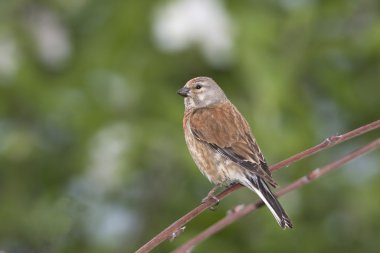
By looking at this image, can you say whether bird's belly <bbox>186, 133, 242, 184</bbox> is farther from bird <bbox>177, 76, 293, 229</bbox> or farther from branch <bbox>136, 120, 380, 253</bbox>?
branch <bbox>136, 120, 380, 253</bbox>

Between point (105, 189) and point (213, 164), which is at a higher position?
point (105, 189)

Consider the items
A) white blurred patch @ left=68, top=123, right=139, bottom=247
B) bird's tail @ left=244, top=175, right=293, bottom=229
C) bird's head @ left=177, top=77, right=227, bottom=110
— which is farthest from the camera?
white blurred patch @ left=68, top=123, right=139, bottom=247

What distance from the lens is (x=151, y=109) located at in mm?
4469

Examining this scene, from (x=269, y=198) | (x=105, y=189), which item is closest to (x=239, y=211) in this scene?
(x=269, y=198)

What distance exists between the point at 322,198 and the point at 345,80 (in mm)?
657

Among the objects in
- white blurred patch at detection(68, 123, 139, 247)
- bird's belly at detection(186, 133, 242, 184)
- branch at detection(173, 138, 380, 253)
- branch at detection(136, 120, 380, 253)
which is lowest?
branch at detection(173, 138, 380, 253)

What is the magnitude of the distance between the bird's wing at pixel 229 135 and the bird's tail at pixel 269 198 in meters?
0.04

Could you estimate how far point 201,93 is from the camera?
3484 millimetres

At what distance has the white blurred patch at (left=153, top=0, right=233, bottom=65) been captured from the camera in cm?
427

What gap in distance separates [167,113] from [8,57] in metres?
1.04

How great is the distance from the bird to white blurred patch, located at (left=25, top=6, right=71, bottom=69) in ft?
5.09

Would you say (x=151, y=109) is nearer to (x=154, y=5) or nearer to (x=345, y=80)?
(x=154, y=5)

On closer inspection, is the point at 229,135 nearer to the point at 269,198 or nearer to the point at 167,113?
the point at 269,198

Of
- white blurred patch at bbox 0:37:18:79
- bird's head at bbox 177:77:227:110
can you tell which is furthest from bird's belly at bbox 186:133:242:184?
white blurred patch at bbox 0:37:18:79
